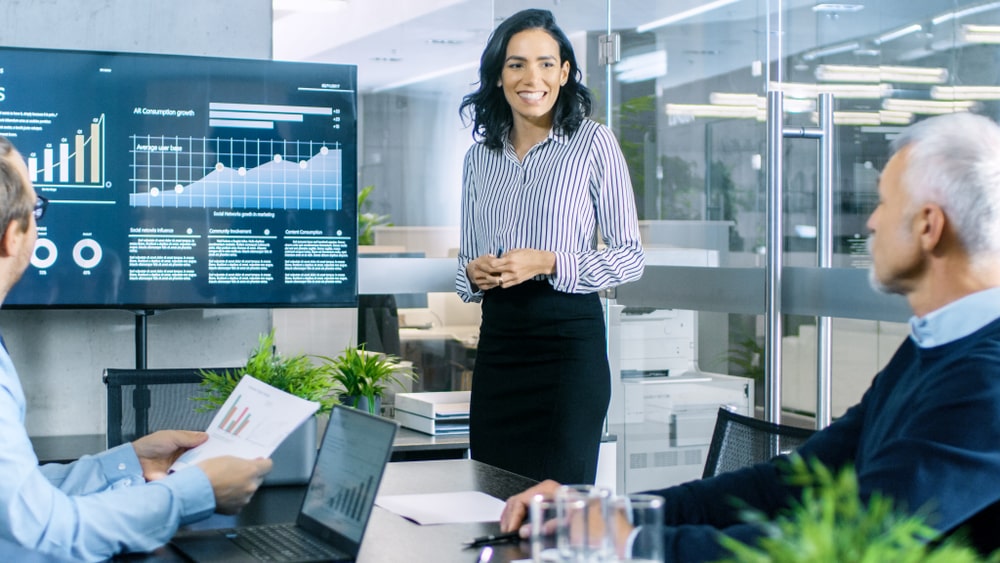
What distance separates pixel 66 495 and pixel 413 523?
0.52 m

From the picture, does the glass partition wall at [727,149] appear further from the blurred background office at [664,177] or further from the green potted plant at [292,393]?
the green potted plant at [292,393]

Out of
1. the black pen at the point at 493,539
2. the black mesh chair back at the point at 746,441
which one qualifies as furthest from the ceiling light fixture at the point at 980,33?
the black pen at the point at 493,539

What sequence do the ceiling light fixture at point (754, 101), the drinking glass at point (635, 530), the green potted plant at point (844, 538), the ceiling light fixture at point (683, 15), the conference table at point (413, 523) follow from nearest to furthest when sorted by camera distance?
the green potted plant at point (844, 538) → the drinking glass at point (635, 530) → the conference table at point (413, 523) → the ceiling light fixture at point (754, 101) → the ceiling light fixture at point (683, 15)

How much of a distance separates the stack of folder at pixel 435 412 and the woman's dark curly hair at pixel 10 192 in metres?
2.06

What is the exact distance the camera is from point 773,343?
3.30 metres

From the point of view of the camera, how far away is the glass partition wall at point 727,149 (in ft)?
9.84

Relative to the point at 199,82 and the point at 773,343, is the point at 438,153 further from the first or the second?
the point at 773,343

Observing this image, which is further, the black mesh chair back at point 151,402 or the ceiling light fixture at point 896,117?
the ceiling light fixture at point 896,117

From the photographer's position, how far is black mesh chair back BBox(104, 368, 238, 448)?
9.03ft

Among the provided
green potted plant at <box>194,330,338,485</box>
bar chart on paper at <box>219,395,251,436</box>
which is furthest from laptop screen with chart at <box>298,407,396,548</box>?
green potted plant at <box>194,330,338,485</box>

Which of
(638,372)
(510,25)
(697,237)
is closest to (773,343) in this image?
(697,237)

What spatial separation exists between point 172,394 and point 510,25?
4.36 feet

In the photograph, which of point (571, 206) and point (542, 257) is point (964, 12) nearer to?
point (571, 206)

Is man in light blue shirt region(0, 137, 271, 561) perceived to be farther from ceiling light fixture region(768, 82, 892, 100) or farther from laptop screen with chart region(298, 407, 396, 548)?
ceiling light fixture region(768, 82, 892, 100)
